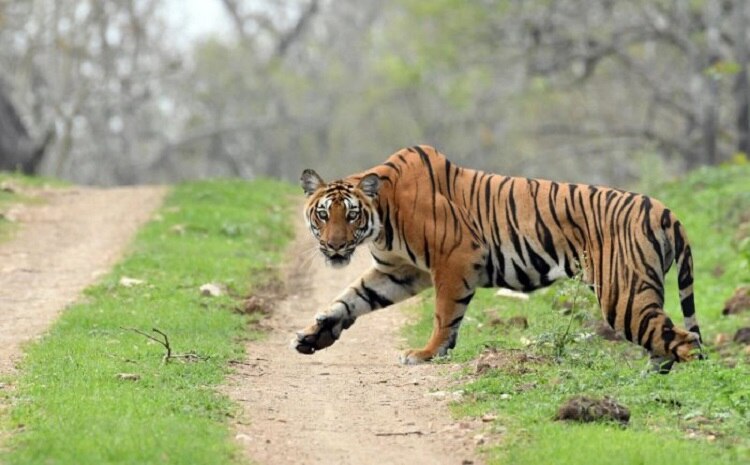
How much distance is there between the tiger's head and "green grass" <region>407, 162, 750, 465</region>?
1161 mm

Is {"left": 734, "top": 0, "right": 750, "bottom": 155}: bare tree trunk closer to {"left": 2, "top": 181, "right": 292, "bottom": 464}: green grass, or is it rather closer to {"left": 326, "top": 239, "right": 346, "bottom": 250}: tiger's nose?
{"left": 2, "top": 181, "right": 292, "bottom": 464}: green grass

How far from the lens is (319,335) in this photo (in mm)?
10164

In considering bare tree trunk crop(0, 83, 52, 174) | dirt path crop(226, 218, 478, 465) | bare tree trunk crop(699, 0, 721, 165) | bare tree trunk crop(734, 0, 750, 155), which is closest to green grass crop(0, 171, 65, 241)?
bare tree trunk crop(0, 83, 52, 174)

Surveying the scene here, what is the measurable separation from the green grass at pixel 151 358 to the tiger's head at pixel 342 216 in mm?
1167

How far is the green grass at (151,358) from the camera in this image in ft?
22.5

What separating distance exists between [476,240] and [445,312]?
2.03 feet

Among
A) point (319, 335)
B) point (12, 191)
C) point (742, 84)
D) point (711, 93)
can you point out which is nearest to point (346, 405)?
point (319, 335)

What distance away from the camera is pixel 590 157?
49156 mm

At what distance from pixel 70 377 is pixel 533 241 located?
355 cm

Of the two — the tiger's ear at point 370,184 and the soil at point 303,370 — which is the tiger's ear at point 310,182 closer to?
the tiger's ear at point 370,184

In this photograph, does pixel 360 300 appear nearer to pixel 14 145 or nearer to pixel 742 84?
pixel 14 145

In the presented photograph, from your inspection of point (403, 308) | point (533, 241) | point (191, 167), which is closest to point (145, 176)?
point (191, 167)

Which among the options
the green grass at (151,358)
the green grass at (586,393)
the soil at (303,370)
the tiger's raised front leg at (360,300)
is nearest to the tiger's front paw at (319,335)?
the tiger's raised front leg at (360,300)

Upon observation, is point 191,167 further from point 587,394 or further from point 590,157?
point 587,394
